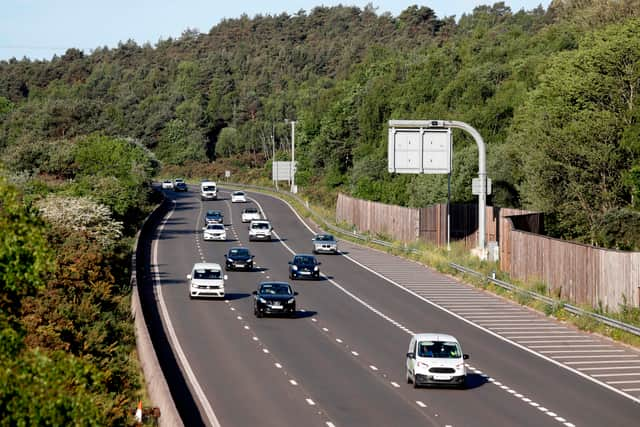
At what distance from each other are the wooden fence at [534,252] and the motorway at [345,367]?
9.29ft

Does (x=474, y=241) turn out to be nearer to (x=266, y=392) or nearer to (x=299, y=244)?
(x=299, y=244)

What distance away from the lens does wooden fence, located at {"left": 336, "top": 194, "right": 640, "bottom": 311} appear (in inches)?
1511

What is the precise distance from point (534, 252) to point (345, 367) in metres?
19.1

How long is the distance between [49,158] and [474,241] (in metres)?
44.0

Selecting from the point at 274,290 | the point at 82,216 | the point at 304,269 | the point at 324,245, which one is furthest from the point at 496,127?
the point at 274,290

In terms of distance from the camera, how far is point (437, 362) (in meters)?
28.1

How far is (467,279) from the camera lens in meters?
54.4

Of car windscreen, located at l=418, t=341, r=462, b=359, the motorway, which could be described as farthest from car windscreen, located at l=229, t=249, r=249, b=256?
car windscreen, located at l=418, t=341, r=462, b=359

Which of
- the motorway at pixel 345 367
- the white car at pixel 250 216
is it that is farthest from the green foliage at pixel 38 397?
the white car at pixel 250 216

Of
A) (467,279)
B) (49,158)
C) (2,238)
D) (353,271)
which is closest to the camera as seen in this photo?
(2,238)

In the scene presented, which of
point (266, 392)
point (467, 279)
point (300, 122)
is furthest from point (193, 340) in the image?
point (300, 122)

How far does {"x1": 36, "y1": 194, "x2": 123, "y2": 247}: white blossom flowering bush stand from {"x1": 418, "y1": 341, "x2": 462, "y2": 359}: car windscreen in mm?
29914

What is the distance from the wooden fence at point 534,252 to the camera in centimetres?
3838

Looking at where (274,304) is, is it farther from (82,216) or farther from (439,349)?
(82,216)
